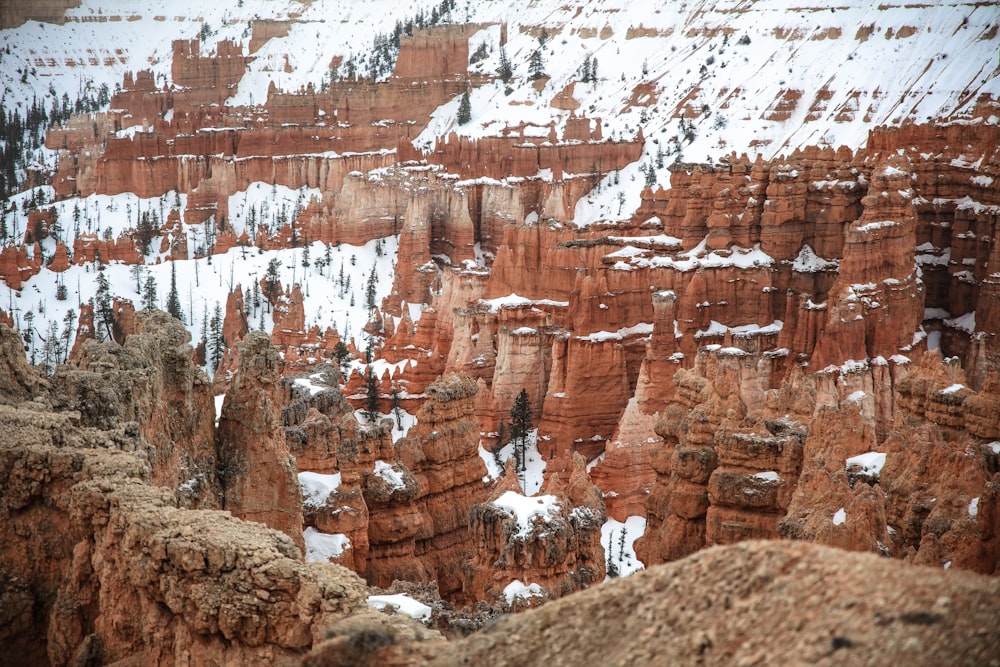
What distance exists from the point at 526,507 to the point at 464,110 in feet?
265

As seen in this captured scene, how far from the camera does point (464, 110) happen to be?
98312mm

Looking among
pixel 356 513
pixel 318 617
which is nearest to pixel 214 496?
pixel 356 513

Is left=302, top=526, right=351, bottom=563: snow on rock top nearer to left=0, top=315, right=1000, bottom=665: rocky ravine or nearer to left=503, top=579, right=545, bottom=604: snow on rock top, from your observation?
left=0, top=315, right=1000, bottom=665: rocky ravine

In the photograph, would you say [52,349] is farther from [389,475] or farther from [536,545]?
[536,545]

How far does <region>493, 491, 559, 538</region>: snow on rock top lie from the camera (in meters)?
19.6

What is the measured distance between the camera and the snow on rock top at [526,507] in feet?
64.3

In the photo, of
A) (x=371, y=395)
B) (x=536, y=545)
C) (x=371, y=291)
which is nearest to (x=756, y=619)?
(x=536, y=545)

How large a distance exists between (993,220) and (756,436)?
2641 cm

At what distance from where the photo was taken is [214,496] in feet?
57.4

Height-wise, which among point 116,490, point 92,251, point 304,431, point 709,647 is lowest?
point 92,251

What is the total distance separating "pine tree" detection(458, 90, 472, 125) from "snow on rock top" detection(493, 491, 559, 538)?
79142 mm

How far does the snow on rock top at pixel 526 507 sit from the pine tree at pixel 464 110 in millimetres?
79142

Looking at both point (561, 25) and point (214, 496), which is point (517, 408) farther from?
point (561, 25)

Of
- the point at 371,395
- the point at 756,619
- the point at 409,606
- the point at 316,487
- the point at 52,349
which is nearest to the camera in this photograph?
the point at 756,619
